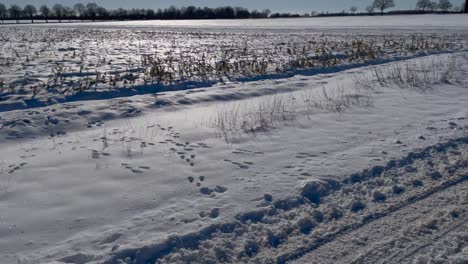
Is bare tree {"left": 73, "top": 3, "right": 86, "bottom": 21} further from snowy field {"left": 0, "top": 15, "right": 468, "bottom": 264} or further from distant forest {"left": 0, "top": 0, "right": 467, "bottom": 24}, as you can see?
snowy field {"left": 0, "top": 15, "right": 468, "bottom": 264}

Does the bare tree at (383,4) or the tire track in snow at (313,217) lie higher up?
the bare tree at (383,4)

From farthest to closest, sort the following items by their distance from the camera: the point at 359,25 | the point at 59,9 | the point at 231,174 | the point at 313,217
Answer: the point at 59,9
the point at 359,25
the point at 231,174
the point at 313,217

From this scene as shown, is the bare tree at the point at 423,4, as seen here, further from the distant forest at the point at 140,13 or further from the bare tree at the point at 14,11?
the bare tree at the point at 14,11

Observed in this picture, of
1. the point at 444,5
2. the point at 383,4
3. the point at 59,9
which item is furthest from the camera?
the point at 59,9

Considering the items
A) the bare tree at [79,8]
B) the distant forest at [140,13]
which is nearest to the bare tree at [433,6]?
the distant forest at [140,13]

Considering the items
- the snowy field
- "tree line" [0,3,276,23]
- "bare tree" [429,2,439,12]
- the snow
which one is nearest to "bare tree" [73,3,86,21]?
"tree line" [0,3,276,23]

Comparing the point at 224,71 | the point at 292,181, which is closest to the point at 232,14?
the point at 224,71

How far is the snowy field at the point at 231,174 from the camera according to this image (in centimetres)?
346

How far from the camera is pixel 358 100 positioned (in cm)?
896

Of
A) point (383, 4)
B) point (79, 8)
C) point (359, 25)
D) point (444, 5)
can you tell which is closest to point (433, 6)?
point (444, 5)

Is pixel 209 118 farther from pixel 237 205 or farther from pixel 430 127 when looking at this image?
pixel 430 127

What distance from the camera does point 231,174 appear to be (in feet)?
16.5

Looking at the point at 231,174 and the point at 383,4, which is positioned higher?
the point at 383,4

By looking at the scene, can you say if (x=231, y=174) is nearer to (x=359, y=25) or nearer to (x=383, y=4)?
(x=359, y=25)
